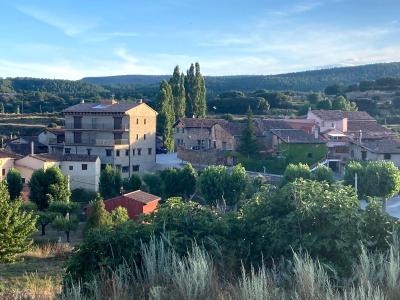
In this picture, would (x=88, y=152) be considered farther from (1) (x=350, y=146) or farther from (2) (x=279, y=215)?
(2) (x=279, y=215)

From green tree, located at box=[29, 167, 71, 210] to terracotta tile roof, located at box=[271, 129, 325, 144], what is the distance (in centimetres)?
1837

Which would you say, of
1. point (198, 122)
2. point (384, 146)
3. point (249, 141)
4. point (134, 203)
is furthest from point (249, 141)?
point (134, 203)

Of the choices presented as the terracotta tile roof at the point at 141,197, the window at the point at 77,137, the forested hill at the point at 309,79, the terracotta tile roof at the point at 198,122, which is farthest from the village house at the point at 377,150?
the forested hill at the point at 309,79

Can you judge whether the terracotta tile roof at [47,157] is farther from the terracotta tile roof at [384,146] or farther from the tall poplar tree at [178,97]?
the terracotta tile roof at [384,146]

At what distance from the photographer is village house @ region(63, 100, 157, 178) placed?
39438 mm

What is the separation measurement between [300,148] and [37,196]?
2037 centimetres

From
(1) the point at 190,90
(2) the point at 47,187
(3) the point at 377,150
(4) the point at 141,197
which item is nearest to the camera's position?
(4) the point at 141,197

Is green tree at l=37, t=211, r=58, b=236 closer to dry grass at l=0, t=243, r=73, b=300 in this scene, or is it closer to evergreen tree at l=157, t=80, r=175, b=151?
dry grass at l=0, t=243, r=73, b=300

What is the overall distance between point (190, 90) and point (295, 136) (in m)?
16.0

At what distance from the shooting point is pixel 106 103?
1663 inches

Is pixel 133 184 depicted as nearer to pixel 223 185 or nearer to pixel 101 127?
pixel 223 185

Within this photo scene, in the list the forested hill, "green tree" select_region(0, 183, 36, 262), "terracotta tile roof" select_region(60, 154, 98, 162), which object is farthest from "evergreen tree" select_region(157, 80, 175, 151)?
the forested hill

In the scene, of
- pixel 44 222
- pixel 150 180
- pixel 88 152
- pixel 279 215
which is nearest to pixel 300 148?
pixel 150 180

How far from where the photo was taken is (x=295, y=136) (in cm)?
4125
